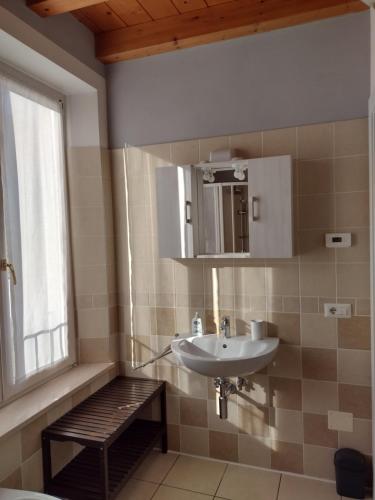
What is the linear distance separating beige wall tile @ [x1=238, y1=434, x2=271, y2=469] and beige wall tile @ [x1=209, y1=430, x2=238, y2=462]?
32 millimetres

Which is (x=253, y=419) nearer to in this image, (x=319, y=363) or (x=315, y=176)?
(x=319, y=363)

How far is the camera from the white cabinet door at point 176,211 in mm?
2143

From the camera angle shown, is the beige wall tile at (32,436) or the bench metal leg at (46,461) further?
the bench metal leg at (46,461)

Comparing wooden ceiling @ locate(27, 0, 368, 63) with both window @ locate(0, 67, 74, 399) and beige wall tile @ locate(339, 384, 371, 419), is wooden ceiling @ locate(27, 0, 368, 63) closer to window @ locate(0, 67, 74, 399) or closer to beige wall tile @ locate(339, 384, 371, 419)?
window @ locate(0, 67, 74, 399)

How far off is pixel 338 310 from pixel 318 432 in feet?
2.31

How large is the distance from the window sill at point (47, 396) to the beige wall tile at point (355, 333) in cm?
141

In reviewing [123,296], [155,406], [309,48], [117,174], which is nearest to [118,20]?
[117,174]

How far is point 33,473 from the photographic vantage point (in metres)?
1.82

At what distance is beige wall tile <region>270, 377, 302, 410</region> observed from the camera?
212 centimetres

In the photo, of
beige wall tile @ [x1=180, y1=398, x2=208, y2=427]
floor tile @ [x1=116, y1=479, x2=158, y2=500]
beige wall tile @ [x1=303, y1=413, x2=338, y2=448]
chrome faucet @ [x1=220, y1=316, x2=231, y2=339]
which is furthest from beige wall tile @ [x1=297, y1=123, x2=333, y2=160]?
floor tile @ [x1=116, y1=479, x2=158, y2=500]

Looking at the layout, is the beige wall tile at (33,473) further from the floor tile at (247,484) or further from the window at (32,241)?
the floor tile at (247,484)

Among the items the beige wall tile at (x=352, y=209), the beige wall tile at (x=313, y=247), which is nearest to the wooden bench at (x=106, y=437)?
the beige wall tile at (x=313, y=247)

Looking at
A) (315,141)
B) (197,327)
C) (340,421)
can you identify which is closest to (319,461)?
(340,421)

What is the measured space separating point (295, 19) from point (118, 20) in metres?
1.00
